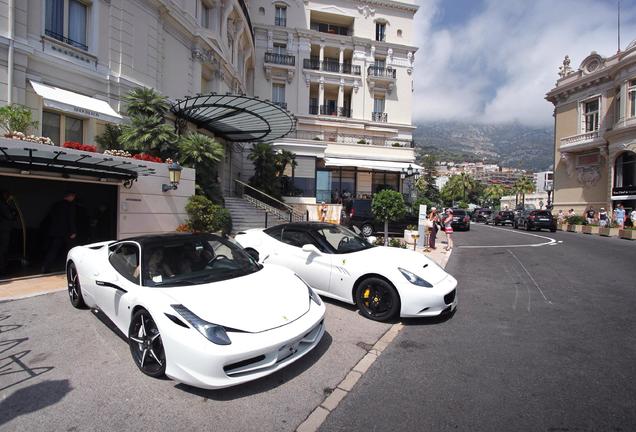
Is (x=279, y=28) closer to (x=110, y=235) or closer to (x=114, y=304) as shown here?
(x=110, y=235)

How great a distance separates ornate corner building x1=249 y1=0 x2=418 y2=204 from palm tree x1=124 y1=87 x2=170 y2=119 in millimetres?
16863

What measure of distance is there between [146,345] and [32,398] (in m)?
0.90

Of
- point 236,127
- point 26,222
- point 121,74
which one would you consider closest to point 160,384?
point 26,222

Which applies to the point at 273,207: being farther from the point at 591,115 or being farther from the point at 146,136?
the point at 591,115

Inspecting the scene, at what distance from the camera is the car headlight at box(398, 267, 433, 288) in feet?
15.4

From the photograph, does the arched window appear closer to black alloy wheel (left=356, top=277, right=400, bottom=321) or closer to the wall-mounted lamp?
black alloy wheel (left=356, top=277, right=400, bottom=321)

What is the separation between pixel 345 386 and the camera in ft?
10.3

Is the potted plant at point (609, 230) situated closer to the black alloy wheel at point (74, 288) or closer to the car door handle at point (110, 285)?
the car door handle at point (110, 285)

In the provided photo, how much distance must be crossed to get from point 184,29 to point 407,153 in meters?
17.4

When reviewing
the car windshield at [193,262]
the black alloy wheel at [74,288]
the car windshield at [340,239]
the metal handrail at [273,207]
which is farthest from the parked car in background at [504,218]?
the black alloy wheel at [74,288]

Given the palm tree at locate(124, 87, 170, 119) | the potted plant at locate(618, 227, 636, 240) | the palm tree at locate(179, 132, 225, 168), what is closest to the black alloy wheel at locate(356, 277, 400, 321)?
the palm tree at locate(179, 132, 225, 168)

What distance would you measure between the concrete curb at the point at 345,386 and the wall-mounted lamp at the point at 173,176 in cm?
807

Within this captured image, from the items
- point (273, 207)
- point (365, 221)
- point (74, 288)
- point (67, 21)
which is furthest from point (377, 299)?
point (273, 207)

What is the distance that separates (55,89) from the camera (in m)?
10.9
